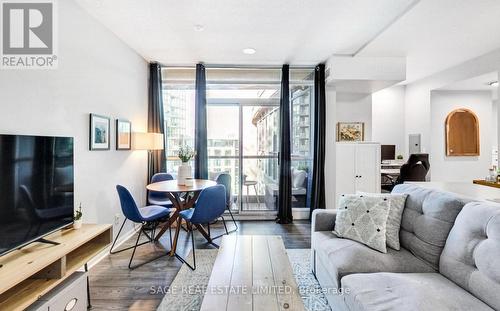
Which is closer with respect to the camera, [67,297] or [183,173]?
[67,297]

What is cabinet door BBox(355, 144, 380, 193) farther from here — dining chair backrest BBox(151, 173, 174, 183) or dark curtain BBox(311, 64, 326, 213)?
dining chair backrest BBox(151, 173, 174, 183)

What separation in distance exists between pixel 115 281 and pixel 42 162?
1.35 metres

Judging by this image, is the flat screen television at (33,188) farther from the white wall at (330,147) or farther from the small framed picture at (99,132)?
the white wall at (330,147)

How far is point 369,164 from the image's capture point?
13.5ft

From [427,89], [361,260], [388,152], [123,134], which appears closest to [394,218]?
[361,260]

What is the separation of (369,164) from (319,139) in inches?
35.6

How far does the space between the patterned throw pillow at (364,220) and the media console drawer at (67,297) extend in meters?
2.09

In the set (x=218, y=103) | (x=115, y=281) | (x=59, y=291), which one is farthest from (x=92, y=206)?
(x=218, y=103)

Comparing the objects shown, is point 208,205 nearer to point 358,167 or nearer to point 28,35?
point 28,35

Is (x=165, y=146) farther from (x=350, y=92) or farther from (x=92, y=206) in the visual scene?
(x=350, y=92)

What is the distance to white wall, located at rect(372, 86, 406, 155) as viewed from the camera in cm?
604

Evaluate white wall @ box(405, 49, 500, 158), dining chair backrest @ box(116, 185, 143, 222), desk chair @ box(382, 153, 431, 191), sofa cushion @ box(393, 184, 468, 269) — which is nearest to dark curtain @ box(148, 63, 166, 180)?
dining chair backrest @ box(116, 185, 143, 222)

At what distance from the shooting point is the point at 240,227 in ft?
13.4

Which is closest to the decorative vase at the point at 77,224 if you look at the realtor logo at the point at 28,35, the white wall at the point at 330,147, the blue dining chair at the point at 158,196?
the realtor logo at the point at 28,35
